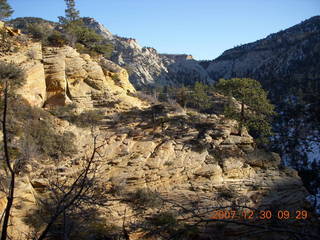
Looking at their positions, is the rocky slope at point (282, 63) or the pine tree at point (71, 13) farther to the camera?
the rocky slope at point (282, 63)

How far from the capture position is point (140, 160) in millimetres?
11961

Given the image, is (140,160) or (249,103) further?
(249,103)

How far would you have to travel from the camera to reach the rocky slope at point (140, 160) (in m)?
8.57

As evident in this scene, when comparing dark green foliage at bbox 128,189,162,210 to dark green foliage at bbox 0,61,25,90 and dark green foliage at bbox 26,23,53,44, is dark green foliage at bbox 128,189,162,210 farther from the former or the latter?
dark green foliage at bbox 26,23,53,44

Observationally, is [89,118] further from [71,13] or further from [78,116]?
[71,13]

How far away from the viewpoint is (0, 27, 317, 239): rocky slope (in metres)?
8.57

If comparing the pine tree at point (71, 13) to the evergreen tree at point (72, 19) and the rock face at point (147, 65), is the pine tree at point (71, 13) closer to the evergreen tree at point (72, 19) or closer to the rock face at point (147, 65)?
the evergreen tree at point (72, 19)

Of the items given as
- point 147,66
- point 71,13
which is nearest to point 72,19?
point 71,13

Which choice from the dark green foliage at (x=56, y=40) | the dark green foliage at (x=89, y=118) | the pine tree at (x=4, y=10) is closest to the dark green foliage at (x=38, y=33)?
the dark green foliage at (x=56, y=40)

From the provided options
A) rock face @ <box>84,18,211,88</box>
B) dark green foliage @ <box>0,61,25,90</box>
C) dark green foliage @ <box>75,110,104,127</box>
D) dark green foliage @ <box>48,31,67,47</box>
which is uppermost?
rock face @ <box>84,18,211,88</box>

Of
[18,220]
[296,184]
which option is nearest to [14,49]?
[18,220]

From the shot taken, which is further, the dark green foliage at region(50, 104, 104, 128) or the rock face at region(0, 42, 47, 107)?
the dark green foliage at region(50, 104, 104, 128)

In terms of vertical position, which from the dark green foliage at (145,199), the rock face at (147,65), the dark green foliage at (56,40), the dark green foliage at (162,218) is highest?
the rock face at (147,65)

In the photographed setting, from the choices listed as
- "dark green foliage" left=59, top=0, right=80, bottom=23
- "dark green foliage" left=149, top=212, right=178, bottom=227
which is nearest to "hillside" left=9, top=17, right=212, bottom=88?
"dark green foliage" left=59, top=0, right=80, bottom=23
